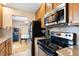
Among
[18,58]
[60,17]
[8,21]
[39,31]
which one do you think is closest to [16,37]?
[8,21]

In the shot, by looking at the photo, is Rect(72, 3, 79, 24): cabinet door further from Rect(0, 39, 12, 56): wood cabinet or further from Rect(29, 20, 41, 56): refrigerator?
Rect(29, 20, 41, 56): refrigerator

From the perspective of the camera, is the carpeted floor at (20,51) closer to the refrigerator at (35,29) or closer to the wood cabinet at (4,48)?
the wood cabinet at (4,48)

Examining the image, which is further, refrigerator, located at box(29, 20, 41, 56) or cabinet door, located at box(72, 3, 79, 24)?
refrigerator, located at box(29, 20, 41, 56)

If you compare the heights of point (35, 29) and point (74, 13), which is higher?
point (74, 13)

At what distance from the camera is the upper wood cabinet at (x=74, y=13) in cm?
155

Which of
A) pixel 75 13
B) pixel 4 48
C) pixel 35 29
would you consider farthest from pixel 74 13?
pixel 35 29

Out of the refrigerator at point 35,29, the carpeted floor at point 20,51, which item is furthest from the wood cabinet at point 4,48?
the refrigerator at point 35,29

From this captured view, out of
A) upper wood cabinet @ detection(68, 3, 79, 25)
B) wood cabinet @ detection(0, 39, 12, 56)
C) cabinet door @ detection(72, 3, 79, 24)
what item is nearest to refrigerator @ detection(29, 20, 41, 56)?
wood cabinet @ detection(0, 39, 12, 56)

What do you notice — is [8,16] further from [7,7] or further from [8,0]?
[8,0]

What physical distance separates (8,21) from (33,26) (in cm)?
127

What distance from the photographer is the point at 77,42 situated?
189 cm

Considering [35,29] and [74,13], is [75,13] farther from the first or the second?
[35,29]

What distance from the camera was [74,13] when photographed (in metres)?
1.62

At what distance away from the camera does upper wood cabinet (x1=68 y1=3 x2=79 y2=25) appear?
155 centimetres
